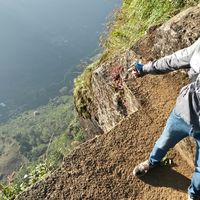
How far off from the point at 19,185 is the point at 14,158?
98666 millimetres

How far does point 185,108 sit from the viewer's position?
4512 millimetres

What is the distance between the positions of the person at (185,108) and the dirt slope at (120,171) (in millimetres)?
486

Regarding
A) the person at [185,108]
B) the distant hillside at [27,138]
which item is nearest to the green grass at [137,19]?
the person at [185,108]

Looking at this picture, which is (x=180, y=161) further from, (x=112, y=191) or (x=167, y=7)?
(x=167, y=7)

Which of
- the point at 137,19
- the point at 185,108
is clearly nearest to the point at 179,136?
the point at 185,108

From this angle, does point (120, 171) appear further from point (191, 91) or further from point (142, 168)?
point (191, 91)

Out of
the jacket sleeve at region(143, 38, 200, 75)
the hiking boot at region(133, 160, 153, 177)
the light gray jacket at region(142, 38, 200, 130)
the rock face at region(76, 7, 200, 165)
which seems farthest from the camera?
the rock face at region(76, 7, 200, 165)

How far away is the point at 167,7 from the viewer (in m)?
9.55

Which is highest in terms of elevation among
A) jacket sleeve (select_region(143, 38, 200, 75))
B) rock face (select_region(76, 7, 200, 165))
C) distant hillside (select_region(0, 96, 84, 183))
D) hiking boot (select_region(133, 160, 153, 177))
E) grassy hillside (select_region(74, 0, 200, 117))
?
distant hillside (select_region(0, 96, 84, 183))

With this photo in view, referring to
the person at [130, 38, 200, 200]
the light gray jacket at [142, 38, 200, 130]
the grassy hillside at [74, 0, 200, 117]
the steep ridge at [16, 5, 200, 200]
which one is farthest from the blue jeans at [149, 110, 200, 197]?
the grassy hillside at [74, 0, 200, 117]

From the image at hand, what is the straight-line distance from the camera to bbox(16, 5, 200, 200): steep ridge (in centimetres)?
571

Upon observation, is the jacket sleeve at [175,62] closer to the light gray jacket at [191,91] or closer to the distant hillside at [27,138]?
the light gray jacket at [191,91]

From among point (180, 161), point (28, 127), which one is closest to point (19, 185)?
point (180, 161)

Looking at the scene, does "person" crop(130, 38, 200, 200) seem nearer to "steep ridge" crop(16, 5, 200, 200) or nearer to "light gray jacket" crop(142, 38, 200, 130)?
"light gray jacket" crop(142, 38, 200, 130)
